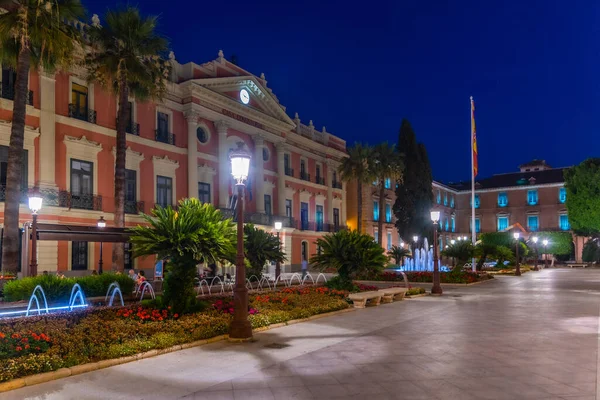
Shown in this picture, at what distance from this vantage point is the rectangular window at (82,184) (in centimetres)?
2694

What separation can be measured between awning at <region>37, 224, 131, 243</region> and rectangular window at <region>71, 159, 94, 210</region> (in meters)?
8.67

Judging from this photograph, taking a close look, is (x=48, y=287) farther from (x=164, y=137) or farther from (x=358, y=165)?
(x=358, y=165)

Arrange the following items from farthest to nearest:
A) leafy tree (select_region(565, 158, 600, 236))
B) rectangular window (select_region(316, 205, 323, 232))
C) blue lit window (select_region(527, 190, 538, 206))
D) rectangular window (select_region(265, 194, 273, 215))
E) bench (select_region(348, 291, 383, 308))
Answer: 1. blue lit window (select_region(527, 190, 538, 206))
2. leafy tree (select_region(565, 158, 600, 236))
3. rectangular window (select_region(316, 205, 323, 232))
4. rectangular window (select_region(265, 194, 273, 215))
5. bench (select_region(348, 291, 383, 308))

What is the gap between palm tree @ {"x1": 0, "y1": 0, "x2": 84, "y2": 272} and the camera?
58.0 feet

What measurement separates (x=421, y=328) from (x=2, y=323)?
355 inches

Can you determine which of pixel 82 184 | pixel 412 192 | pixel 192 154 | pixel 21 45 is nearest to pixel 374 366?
pixel 21 45

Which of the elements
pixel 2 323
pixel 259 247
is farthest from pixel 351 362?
pixel 259 247

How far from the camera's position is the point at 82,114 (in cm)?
2792

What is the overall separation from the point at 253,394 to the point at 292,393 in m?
0.52

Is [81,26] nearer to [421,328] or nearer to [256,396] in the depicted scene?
[421,328]

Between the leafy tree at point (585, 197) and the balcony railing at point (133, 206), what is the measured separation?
49.7m

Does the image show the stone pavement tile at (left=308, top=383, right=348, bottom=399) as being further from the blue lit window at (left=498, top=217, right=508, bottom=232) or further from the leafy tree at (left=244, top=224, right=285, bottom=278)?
the blue lit window at (left=498, top=217, right=508, bottom=232)

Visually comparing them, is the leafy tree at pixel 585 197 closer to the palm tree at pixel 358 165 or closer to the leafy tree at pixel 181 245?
the palm tree at pixel 358 165

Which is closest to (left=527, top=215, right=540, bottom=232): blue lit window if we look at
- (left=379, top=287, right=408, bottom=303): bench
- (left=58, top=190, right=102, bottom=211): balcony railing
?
(left=379, top=287, right=408, bottom=303): bench
